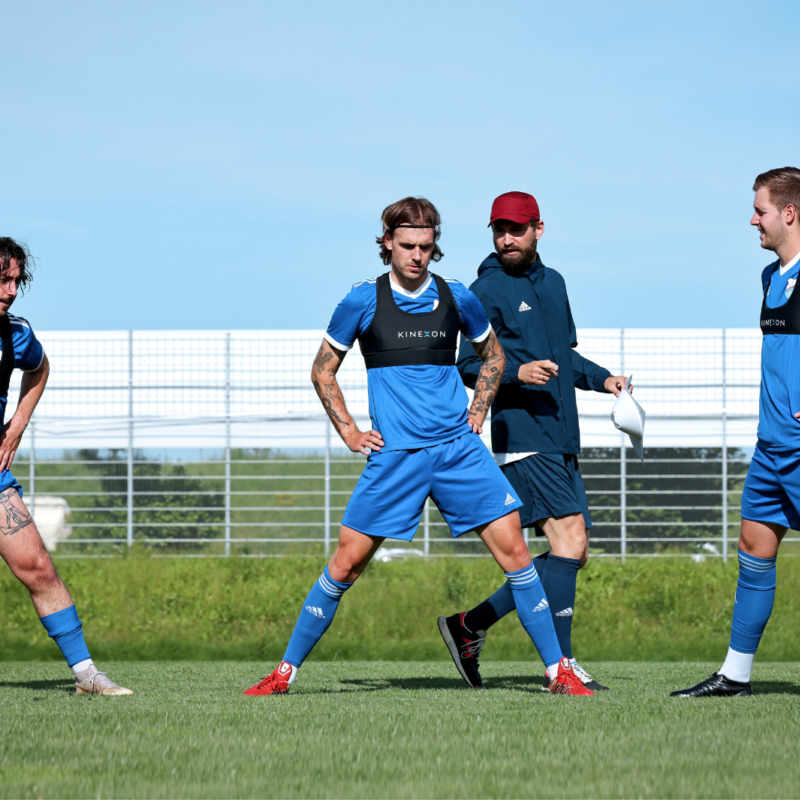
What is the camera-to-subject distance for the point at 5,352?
5473mm

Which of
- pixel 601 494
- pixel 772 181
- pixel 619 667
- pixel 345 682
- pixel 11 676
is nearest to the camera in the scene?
pixel 772 181

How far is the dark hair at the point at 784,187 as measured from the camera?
16.7 ft

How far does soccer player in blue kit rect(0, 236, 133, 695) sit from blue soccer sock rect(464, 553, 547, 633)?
186cm

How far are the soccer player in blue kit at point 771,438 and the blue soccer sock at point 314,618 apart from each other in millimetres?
1729

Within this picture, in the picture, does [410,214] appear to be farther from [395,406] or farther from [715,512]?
[715,512]

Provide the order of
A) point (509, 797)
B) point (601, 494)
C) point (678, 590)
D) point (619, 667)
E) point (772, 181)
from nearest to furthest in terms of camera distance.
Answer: point (509, 797) < point (772, 181) < point (619, 667) < point (678, 590) < point (601, 494)

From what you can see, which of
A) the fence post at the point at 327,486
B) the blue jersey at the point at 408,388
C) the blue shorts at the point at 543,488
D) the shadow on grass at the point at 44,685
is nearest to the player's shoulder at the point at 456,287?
the blue jersey at the point at 408,388

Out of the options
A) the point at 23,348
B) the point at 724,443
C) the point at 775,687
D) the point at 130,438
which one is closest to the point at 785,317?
the point at 775,687

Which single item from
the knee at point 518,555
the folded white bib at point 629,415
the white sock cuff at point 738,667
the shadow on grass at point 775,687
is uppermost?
the folded white bib at point 629,415

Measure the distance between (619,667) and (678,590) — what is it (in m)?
3.59

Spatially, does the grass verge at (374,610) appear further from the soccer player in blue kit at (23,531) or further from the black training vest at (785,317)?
the black training vest at (785,317)

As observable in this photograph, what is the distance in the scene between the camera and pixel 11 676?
23.6 feet

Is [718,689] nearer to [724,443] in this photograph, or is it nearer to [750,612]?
[750,612]

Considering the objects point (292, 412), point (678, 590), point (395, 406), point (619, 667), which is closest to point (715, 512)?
point (678, 590)
